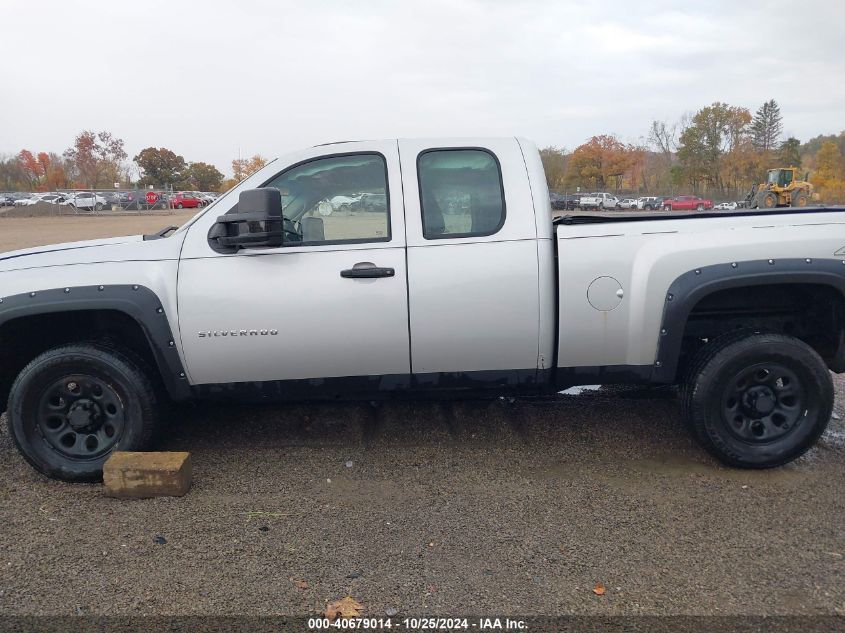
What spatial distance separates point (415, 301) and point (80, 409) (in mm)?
2047

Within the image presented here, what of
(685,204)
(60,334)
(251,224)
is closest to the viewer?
(251,224)

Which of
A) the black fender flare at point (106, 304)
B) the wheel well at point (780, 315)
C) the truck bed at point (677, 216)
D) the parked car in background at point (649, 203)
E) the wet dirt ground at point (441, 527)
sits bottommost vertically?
the parked car in background at point (649, 203)

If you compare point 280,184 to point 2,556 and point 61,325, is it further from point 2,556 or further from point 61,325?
point 2,556

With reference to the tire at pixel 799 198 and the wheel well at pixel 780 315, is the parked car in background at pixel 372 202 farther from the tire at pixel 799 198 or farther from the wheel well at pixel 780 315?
the tire at pixel 799 198

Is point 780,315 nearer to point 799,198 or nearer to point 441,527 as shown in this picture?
point 441,527

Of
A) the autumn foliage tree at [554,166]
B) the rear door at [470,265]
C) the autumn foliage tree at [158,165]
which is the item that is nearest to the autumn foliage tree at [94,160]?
the autumn foliage tree at [158,165]

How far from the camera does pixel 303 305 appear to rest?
3.87m

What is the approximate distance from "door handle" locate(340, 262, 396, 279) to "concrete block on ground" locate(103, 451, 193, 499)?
4.56ft

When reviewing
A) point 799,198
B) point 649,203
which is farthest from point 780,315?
point 649,203

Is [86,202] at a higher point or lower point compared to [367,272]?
lower

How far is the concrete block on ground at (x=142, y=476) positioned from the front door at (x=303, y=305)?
498 mm

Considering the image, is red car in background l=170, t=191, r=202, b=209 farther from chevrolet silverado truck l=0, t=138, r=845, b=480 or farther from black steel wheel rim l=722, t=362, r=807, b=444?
black steel wheel rim l=722, t=362, r=807, b=444

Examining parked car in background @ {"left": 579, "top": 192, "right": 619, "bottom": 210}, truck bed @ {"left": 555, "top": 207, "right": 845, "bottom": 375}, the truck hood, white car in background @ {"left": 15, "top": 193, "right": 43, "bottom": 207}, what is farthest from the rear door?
parked car in background @ {"left": 579, "top": 192, "right": 619, "bottom": 210}

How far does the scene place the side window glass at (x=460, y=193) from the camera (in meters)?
3.98
